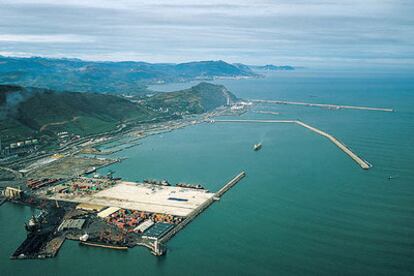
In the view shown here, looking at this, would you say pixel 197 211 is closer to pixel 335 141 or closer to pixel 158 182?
pixel 158 182

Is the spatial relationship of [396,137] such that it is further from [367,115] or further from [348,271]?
A: [348,271]

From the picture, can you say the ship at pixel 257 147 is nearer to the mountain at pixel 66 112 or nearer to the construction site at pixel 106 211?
the construction site at pixel 106 211

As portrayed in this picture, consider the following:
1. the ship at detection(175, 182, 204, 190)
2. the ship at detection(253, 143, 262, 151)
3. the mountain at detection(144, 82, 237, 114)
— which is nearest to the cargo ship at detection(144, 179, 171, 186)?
the ship at detection(175, 182, 204, 190)

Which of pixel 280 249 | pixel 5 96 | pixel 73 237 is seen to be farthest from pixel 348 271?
pixel 5 96

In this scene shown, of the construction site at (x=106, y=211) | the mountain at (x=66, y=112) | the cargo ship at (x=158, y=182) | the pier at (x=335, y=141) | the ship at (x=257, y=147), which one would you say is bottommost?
the construction site at (x=106, y=211)

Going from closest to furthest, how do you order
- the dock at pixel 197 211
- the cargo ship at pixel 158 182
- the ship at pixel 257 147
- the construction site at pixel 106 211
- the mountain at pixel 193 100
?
A: 1. the dock at pixel 197 211
2. the construction site at pixel 106 211
3. the cargo ship at pixel 158 182
4. the ship at pixel 257 147
5. the mountain at pixel 193 100

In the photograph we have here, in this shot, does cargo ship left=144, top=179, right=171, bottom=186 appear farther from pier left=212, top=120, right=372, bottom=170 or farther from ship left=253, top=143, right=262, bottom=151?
pier left=212, top=120, right=372, bottom=170

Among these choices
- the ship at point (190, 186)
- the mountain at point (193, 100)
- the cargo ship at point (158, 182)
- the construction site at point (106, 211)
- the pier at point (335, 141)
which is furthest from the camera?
the mountain at point (193, 100)

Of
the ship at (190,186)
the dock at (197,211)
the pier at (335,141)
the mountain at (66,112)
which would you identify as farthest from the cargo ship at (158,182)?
the mountain at (66,112)
